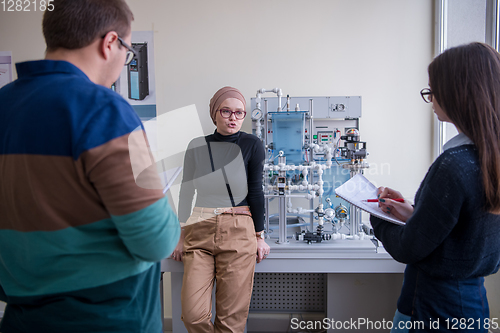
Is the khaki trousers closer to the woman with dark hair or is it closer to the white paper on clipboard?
the white paper on clipboard

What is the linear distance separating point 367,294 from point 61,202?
69.1 inches

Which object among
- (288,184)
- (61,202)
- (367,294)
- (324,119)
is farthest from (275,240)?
(61,202)

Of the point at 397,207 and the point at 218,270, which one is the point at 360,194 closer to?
the point at 397,207

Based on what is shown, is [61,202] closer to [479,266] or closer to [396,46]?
[479,266]

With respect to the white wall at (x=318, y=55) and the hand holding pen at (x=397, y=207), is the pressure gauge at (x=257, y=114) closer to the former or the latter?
the white wall at (x=318, y=55)

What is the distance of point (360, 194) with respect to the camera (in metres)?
1.20

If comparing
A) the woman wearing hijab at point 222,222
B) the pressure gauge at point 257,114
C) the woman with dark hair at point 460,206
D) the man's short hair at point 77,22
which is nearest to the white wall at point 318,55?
the pressure gauge at point 257,114

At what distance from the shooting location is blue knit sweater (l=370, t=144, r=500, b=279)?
0.78 metres

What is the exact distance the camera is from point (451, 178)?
776mm

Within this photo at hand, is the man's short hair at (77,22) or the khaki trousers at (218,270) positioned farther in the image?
the khaki trousers at (218,270)

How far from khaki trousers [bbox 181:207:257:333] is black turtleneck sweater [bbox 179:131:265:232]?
79 millimetres

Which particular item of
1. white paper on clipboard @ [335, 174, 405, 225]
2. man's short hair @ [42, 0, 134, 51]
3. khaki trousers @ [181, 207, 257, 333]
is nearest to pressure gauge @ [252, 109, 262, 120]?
khaki trousers @ [181, 207, 257, 333]

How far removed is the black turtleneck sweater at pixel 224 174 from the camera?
1527 mm

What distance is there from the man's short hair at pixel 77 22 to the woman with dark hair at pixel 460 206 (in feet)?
2.82
